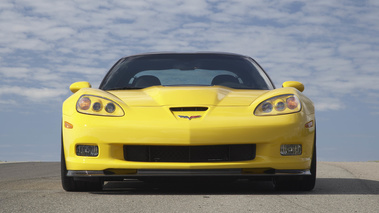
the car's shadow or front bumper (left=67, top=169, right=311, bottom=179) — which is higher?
front bumper (left=67, top=169, right=311, bottom=179)

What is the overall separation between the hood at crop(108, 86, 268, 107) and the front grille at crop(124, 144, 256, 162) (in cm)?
39

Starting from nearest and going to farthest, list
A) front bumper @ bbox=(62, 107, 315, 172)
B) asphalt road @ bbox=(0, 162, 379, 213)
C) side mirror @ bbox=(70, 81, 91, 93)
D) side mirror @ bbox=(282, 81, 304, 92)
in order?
1. asphalt road @ bbox=(0, 162, 379, 213)
2. front bumper @ bbox=(62, 107, 315, 172)
3. side mirror @ bbox=(70, 81, 91, 93)
4. side mirror @ bbox=(282, 81, 304, 92)

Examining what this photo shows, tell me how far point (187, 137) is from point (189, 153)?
0.17 metres

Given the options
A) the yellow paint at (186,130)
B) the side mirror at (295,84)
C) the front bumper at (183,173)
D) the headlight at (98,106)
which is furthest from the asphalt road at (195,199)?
the side mirror at (295,84)

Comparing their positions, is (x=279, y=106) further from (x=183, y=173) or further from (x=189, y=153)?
(x=183, y=173)

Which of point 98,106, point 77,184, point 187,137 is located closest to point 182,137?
point 187,137

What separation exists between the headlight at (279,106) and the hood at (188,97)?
13 centimetres

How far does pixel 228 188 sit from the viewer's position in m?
5.57

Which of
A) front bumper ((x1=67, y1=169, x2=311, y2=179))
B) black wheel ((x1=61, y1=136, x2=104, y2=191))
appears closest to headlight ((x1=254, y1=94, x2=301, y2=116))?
front bumper ((x1=67, y1=169, x2=311, y2=179))

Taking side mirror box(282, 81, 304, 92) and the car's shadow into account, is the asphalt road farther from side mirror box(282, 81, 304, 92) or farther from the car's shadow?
side mirror box(282, 81, 304, 92)

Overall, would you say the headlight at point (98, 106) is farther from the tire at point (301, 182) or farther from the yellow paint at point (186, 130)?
the tire at point (301, 182)

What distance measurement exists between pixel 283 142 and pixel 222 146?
521 mm

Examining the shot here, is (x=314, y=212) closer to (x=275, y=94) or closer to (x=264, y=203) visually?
(x=264, y=203)

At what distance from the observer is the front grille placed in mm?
4812
